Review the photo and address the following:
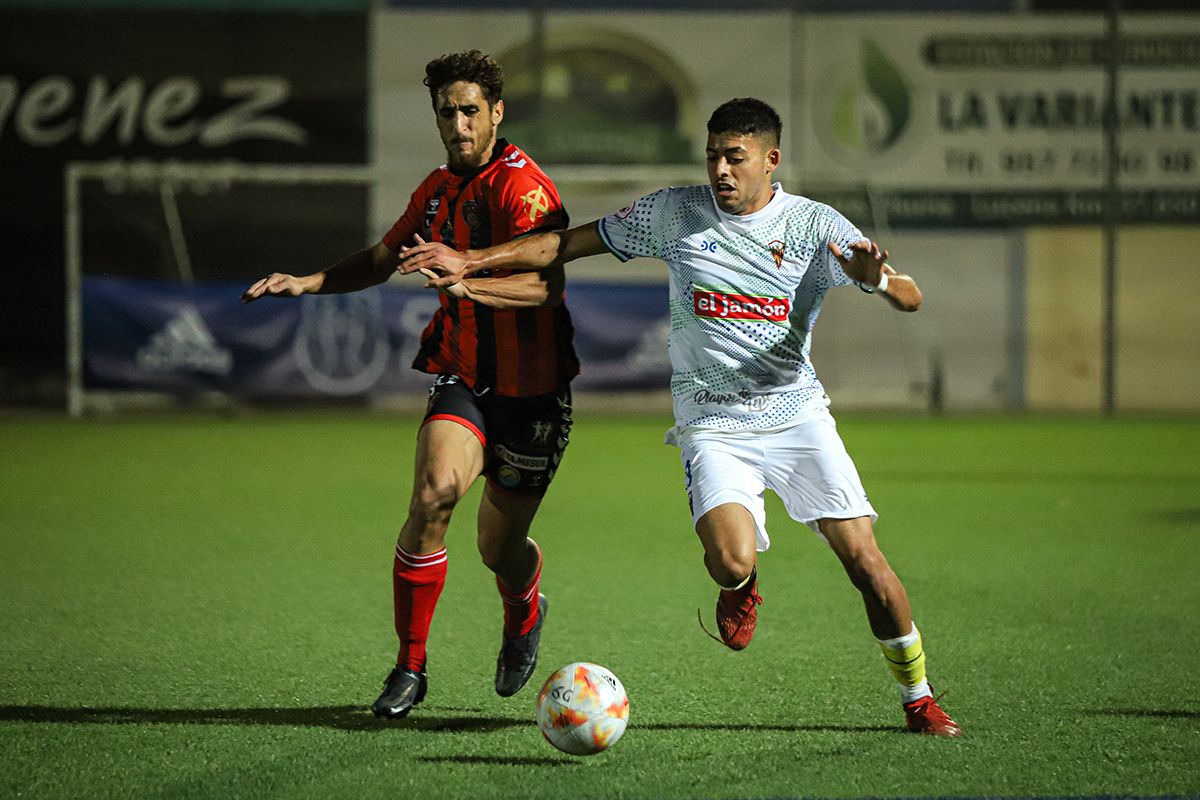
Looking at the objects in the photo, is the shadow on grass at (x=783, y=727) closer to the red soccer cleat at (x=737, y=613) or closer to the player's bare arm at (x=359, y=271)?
the red soccer cleat at (x=737, y=613)

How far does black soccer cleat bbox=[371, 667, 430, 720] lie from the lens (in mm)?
4641

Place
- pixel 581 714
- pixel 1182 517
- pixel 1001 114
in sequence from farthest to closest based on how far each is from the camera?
pixel 1001 114 < pixel 1182 517 < pixel 581 714

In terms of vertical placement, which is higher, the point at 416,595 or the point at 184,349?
the point at 184,349

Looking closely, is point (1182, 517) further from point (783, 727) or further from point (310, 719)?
point (310, 719)

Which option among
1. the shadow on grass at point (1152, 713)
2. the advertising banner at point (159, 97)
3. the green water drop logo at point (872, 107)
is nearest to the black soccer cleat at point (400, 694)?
the shadow on grass at point (1152, 713)

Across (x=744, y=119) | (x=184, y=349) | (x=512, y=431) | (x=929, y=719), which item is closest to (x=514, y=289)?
(x=512, y=431)

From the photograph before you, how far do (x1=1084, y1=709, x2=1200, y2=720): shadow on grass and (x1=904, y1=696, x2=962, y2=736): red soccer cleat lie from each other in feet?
1.67

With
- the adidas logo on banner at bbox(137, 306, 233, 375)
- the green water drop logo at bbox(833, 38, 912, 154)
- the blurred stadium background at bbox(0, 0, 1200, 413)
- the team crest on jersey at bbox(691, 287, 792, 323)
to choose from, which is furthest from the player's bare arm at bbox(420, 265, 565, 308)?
the green water drop logo at bbox(833, 38, 912, 154)

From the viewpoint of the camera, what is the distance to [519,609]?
5.25 m

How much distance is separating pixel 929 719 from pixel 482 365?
67.3 inches

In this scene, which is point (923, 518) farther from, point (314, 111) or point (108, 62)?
point (108, 62)

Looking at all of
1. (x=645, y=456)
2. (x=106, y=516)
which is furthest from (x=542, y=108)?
(x=106, y=516)

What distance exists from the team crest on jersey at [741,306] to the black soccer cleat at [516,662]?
124cm

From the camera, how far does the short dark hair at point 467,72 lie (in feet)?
16.0
